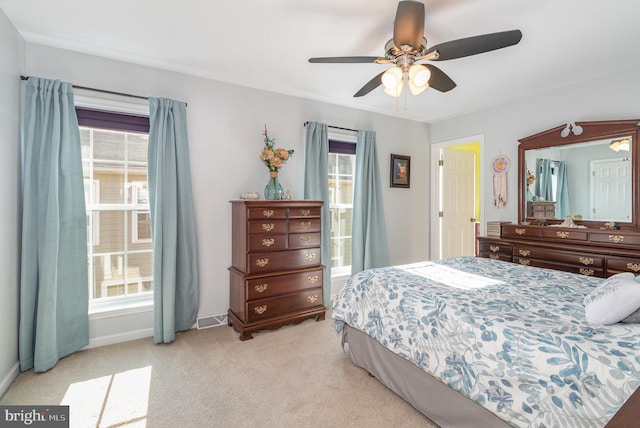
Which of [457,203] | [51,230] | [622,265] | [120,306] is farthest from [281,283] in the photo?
[457,203]

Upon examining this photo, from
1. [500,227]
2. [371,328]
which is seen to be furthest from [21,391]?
[500,227]

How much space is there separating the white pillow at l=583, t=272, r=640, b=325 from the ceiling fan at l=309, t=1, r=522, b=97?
1362mm

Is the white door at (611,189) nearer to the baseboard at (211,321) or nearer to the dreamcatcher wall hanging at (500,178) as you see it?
the dreamcatcher wall hanging at (500,178)

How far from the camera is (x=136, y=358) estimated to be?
2.49m

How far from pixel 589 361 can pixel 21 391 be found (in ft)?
10.4

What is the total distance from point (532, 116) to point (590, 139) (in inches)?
26.6

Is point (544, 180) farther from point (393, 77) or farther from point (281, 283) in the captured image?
point (281, 283)

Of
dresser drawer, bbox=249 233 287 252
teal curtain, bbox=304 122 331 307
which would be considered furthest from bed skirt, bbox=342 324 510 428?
teal curtain, bbox=304 122 331 307

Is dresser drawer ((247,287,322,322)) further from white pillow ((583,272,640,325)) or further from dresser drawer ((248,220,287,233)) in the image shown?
white pillow ((583,272,640,325))

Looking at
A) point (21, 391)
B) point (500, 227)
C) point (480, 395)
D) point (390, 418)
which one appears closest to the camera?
point (480, 395)

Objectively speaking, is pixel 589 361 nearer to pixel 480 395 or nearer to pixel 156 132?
pixel 480 395

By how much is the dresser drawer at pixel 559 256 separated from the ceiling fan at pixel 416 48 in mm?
2122

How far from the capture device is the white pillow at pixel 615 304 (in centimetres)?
134

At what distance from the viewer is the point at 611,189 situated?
306cm
